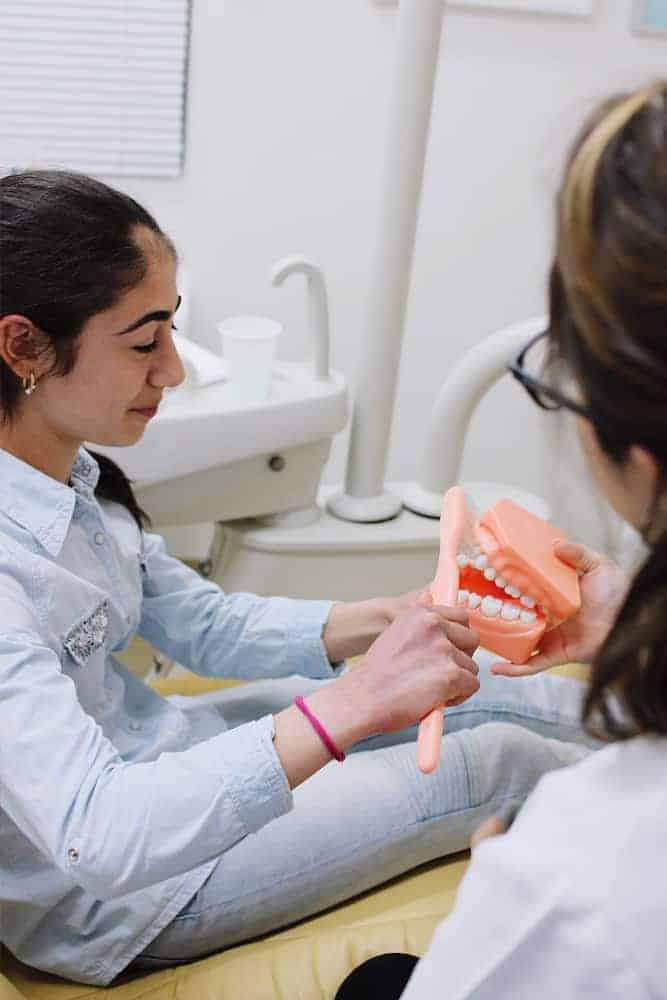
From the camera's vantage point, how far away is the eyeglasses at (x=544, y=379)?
26.6 inches

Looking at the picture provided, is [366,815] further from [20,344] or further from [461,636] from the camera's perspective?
[20,344]

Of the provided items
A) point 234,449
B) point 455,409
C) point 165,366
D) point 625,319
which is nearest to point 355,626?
point 165,366

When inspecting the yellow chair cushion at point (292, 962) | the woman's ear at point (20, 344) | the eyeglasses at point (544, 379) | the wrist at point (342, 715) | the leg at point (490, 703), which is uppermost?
the eyeglasses at point (544, 379)

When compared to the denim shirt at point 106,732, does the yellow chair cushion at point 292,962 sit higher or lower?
lower

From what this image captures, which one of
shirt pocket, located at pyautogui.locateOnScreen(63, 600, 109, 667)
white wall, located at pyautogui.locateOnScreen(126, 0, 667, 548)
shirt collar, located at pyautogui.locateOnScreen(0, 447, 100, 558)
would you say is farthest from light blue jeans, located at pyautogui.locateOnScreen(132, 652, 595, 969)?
white wall, located at pyautogui.locateOnScreen(126, 0, 667, 548)

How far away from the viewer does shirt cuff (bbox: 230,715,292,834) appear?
984mm

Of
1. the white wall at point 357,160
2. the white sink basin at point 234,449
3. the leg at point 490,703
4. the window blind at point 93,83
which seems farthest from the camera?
the white wall at point 357,160

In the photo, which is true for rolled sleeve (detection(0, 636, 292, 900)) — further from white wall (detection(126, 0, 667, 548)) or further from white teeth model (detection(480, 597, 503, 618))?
white wall (detection(126, 0, 667, 548))

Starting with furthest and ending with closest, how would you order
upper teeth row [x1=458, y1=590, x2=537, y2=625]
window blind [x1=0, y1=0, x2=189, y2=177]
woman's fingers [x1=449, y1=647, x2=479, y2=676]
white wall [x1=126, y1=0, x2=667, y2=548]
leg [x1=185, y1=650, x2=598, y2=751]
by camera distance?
white wall [x1=126, y1=0, x2=667, y2=548], window blind [x1=0, y1=0, x2=189, y2=177], leg [x1=185, y1=650, x2=598, y2=751], upper teeth row [x1=458, y1=590, x2=537, y2=625], woman's fingers [x1=449, y1=647, x2=479, y2=676]

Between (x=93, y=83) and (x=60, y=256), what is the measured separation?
3.88 ft

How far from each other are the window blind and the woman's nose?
98 centimetres

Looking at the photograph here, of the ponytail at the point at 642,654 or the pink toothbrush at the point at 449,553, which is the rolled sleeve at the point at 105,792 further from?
the ponytail at the point at 642,654

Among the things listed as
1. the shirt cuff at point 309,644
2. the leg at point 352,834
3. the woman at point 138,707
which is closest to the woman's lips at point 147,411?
the woman at point 138,707

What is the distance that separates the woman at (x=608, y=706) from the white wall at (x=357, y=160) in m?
1.62
